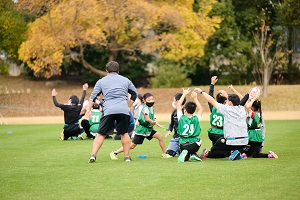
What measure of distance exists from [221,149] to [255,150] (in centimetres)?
91

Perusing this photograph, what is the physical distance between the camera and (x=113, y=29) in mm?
40875

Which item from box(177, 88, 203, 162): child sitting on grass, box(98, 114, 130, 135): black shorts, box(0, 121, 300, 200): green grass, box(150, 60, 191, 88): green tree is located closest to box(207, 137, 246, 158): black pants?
box(0, 121, 300, 200): green grass

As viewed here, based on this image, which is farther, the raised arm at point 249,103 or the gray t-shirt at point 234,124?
the raised arm at point 249,103

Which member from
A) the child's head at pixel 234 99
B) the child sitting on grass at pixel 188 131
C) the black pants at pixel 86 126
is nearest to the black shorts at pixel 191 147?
the child sitting on grass at pixel 188 131

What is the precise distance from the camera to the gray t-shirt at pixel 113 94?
13.1m

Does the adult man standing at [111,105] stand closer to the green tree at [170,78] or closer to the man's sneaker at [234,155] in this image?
the man's sneaker at [234,155]

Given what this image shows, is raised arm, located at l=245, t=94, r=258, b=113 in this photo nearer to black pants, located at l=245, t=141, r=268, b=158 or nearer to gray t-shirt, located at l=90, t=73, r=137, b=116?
black pants, located at l=245, t=141, r=268, b=158

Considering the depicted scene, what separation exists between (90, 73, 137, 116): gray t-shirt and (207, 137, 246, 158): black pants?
6.59 feet

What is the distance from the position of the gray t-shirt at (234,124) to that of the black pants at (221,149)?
16cm

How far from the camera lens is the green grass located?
936 cm

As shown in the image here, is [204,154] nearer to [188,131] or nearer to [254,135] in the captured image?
[188,131]

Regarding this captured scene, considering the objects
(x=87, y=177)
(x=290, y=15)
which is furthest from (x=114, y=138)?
(x=290, y=15)

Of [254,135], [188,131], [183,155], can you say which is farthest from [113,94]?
[254,135]

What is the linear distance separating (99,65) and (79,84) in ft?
12.7
